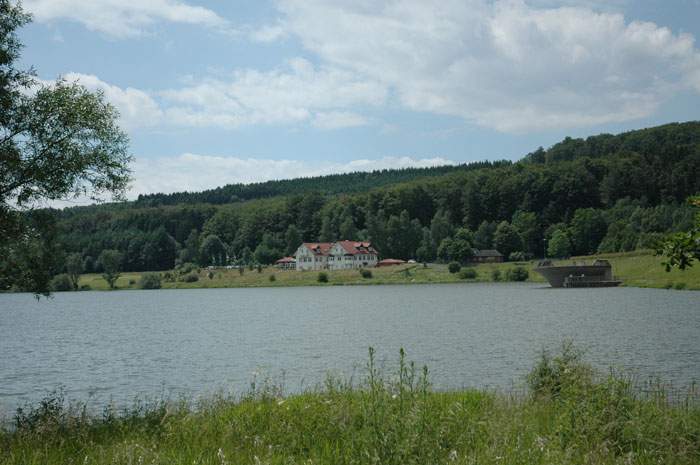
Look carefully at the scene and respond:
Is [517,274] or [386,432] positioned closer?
[386,432]

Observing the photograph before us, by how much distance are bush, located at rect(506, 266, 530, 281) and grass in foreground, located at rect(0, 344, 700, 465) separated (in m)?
130

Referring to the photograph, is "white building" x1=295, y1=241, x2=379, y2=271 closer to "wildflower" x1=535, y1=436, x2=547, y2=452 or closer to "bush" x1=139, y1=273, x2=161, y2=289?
→ "bush" x1=139, y1=273, x2=161, y2=289

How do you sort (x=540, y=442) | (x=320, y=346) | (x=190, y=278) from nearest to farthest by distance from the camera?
(x=540, y=442) → (x=320, y=346) → (x=190, y=278)

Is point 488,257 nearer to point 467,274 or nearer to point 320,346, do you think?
point 467,274

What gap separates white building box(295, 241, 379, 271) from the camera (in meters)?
189

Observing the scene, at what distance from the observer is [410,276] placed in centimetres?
15425

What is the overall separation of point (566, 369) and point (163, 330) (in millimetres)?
48552

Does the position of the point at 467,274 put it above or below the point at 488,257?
below

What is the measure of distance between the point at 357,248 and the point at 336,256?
6407 mm

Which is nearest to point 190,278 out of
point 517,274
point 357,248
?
point 357,248

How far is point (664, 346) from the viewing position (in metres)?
35.3

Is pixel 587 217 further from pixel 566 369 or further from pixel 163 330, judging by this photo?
pixel 566 369

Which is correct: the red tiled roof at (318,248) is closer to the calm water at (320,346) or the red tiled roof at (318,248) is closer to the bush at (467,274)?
the bush at (467,274)

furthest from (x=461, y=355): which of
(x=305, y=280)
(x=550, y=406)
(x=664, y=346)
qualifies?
(x=305, y=280)
